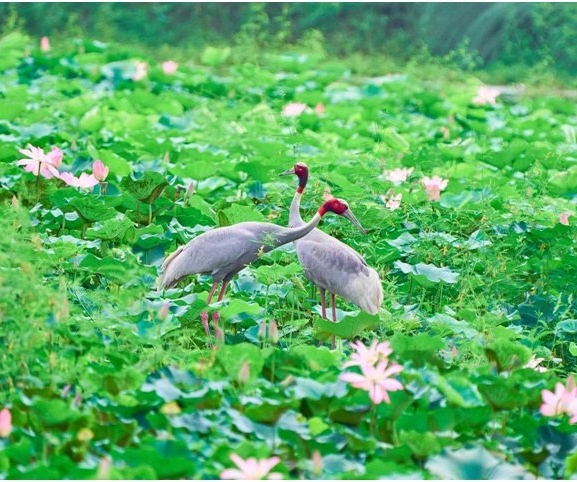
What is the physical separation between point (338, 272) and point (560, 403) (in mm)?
1339

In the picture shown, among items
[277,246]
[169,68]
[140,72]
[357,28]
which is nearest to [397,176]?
[277,246]

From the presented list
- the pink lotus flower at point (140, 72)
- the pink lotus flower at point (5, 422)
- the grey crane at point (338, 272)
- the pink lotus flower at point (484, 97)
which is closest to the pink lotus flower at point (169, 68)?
the pink lotus flower at point (140, 72)

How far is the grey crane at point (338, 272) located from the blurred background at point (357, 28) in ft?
24.6

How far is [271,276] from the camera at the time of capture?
479 cm

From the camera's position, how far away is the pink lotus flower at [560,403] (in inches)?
140

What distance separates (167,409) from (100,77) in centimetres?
717

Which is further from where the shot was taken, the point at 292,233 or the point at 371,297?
the point at 292,233

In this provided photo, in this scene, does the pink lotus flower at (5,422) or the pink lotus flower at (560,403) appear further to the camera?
the pink lotus flower at (560,403)

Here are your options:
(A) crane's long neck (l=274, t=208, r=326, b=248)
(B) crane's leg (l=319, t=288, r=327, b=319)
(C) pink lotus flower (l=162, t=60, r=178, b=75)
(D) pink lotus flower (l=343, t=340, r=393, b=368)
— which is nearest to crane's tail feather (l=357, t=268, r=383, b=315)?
(B) crane's leg (l=319, t=288, r=327, b=319)

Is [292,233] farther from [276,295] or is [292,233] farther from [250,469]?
[250,469]

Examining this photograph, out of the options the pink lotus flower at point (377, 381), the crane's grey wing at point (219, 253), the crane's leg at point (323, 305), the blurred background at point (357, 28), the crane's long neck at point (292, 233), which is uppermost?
the pink lotus flower at point (377, 381)

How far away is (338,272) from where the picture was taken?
15.6 feet

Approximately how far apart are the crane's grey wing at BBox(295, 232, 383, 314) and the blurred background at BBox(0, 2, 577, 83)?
24.6 ft

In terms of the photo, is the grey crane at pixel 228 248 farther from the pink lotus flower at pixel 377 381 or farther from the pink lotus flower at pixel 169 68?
the pink lotus flower at pixel 169 68
